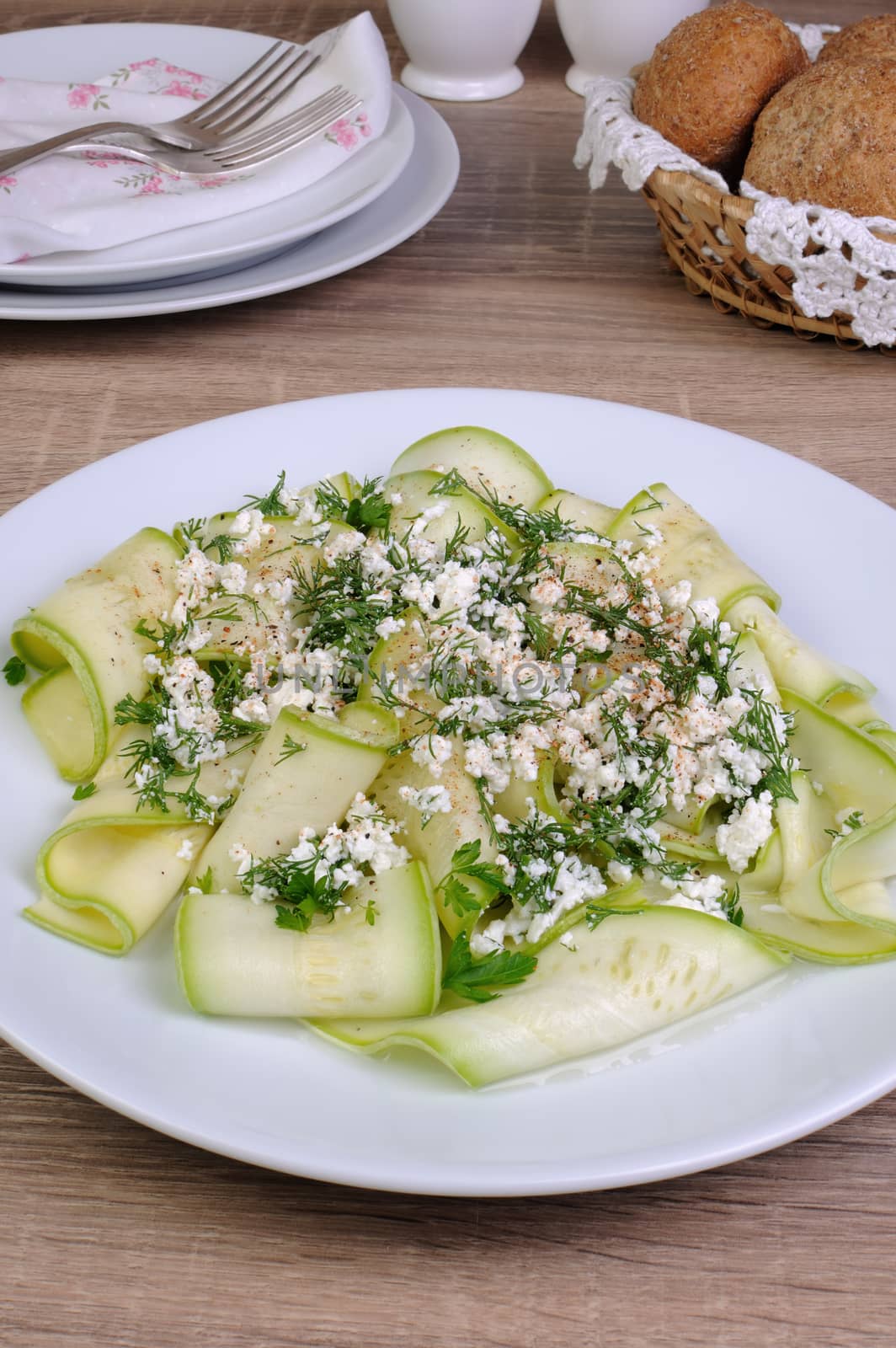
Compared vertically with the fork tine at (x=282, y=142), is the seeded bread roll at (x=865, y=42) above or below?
above

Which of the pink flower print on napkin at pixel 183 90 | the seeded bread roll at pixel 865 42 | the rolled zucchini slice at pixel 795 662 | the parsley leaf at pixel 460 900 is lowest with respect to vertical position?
the parsley leaf at pixel 460 900

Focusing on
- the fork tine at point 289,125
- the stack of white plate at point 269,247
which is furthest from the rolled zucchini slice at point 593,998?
the fork tine at point 289,125

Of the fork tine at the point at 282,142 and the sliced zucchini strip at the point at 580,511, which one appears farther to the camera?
the fork tine at the point at 282,142

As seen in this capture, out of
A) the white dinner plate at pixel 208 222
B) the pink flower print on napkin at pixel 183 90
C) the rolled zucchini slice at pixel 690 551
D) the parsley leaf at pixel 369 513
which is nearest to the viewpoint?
the rolled zucchini slice at pixel 690 551

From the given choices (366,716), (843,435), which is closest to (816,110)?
(843,435)

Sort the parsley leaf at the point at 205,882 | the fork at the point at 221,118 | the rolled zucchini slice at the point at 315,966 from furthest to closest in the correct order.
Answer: the fork at the point at 221,118 → the parsley leaf at the point at 205,882 → the rolled zucchini slice at the point at 315,966

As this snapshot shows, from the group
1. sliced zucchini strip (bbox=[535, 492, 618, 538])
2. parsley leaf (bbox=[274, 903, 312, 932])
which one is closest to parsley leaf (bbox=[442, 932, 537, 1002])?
parsley leaf (bbox=[274, 903, 312, 932])

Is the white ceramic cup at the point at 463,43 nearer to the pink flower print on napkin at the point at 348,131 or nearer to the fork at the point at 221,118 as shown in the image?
the fork at the point at 221,118

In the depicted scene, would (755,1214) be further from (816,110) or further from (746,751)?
(816,110)

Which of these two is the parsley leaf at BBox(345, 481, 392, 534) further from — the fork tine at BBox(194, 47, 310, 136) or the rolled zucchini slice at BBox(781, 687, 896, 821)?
the fork tine at BBox(194, 47, 310, 136)
